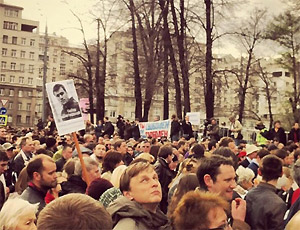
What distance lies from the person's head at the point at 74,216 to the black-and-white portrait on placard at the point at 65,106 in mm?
5476

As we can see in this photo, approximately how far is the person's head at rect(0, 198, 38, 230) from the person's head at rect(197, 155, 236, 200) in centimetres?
176

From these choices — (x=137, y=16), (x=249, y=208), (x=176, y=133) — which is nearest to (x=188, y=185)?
(x=249, y=208)

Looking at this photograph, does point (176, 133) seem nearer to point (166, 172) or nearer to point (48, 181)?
point (166, 172)

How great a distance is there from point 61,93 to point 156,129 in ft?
40.0

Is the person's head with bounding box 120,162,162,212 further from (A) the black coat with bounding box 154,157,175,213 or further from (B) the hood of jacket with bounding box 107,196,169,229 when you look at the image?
(A) the black coat with bounding box 154,157,175,213

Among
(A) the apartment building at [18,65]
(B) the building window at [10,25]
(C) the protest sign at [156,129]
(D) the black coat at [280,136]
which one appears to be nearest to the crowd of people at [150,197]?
(D) the black coat at [280,136]

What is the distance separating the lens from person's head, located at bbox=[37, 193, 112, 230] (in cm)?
251

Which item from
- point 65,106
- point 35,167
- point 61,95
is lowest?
point 35,167

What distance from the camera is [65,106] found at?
827 centimetres

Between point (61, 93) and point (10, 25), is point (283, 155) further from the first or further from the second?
point (10, 25)

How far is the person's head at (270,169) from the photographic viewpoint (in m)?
5.38

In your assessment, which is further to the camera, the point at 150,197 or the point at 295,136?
the point at 295,136

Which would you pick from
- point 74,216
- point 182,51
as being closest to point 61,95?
point 74,216

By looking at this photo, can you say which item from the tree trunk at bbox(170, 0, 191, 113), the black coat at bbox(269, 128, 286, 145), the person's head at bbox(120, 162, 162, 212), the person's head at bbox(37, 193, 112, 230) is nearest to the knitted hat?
the person's head at bbox(120, 162, 162, 212)
